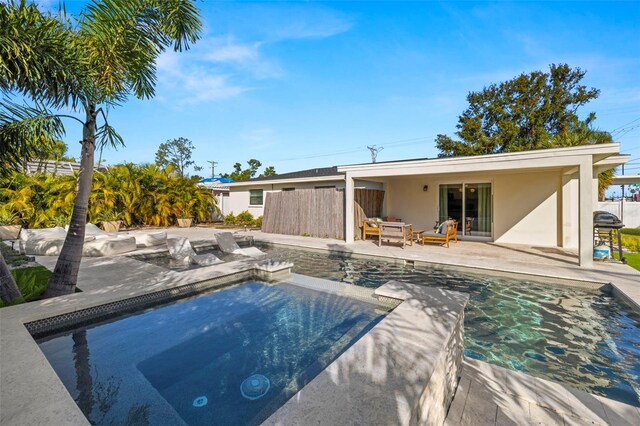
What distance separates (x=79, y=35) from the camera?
496 centimetres

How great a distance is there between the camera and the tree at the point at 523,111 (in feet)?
76.7

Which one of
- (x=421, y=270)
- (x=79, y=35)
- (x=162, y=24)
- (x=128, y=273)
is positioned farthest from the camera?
(x=421, y=270)

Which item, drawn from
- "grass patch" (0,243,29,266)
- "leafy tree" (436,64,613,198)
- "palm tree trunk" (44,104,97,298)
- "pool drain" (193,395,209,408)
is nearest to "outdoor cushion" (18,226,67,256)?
"grass patch" (0,243,29,266)

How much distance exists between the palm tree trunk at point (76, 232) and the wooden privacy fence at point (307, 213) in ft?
30.2

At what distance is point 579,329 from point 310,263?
614 cm

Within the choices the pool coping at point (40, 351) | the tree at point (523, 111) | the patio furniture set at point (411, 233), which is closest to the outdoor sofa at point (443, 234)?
the patio furniture set at point (411, 233)

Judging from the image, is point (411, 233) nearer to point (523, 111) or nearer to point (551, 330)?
point (551, 330)

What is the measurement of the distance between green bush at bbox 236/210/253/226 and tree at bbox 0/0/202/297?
13542 mm

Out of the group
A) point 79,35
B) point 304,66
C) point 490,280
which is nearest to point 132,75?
point 79,35

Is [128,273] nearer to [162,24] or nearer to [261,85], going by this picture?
[162,24]

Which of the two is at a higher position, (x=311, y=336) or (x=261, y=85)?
(x=261, y=85)

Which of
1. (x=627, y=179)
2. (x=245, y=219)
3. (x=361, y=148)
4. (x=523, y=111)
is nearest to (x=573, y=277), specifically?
(x=245, y=219)

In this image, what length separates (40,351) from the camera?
10.3ft

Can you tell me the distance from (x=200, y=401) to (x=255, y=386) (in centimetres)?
53
